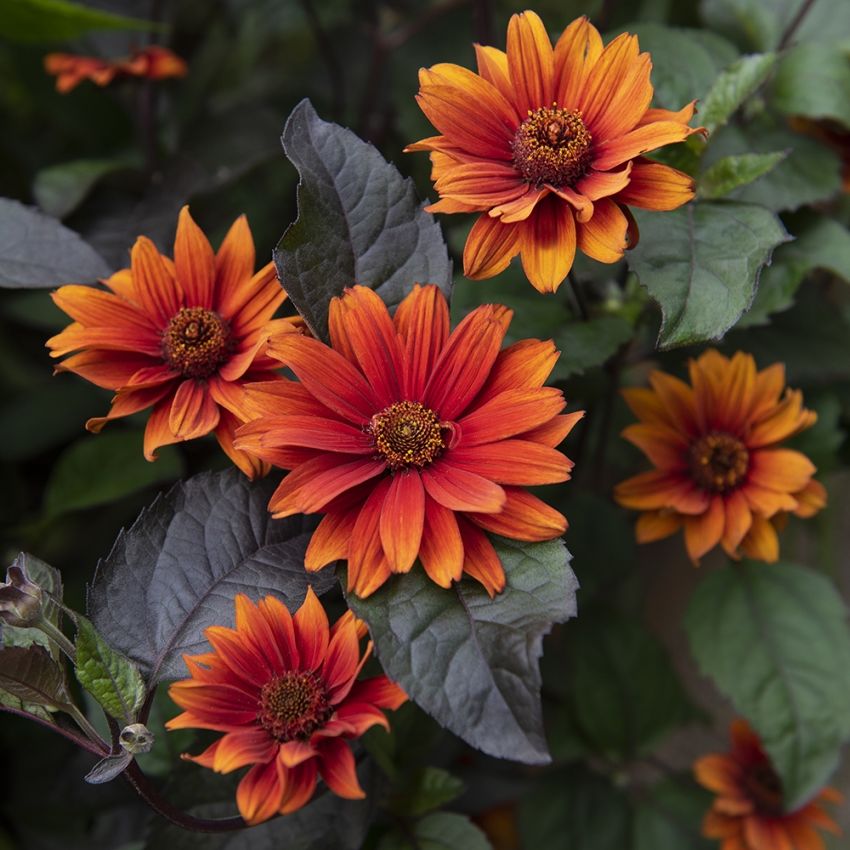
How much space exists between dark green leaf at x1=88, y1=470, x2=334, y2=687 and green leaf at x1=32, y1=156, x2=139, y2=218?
394 mm

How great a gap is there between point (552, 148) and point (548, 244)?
70 millimetres

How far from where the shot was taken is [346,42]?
1.33 meters

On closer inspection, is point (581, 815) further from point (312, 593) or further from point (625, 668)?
point (312, 593)

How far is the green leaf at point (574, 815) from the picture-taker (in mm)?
990

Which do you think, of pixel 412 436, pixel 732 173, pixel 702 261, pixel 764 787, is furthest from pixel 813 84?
pixel 764 787

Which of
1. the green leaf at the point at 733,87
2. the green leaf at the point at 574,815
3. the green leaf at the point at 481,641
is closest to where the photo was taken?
the green leaf at the point at 481,641

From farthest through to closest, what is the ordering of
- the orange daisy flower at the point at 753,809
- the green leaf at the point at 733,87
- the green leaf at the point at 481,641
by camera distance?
the orange daisy flower at the point at 753,809 < the green leaf at the point at 733,87 < the green leaf at the point at 481,641

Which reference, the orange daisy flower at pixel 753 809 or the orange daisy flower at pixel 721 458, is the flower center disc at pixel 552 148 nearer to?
the orange daisy flower at pixel 721 458

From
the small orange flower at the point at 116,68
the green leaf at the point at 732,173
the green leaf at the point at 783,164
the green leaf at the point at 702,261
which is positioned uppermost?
the green leaf at the point at 732,173

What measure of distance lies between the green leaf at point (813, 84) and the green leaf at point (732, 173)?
137 millimetres

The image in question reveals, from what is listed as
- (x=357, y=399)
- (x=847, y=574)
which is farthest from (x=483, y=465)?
(x=847, y=574)

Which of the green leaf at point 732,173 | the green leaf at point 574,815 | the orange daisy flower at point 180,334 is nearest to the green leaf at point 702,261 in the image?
the green leaf at point 732,173

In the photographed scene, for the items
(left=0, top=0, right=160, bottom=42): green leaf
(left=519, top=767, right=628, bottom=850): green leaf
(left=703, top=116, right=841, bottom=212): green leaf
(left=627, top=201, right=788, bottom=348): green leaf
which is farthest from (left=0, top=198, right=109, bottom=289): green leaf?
(left=519, top=767, right=628, bottom=850): green leaf

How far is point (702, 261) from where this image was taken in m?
0.67
